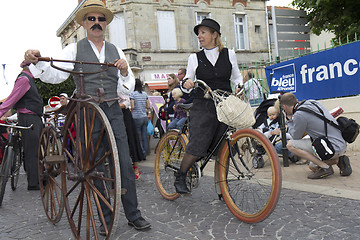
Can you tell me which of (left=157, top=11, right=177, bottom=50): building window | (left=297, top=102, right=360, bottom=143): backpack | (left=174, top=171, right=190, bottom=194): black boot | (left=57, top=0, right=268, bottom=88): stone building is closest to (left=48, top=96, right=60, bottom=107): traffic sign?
(left=174, top=171, right=190, bottom=194): black boot

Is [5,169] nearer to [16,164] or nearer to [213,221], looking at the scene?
[16,164]

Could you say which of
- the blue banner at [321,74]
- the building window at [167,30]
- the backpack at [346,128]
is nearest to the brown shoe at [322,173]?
the backpack at [346,128]

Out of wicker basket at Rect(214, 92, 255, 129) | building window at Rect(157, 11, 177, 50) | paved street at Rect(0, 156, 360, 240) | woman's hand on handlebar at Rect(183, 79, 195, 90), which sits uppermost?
building window at Rect(157, 11, 177, 50)

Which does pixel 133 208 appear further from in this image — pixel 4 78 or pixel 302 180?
pixel 4 78

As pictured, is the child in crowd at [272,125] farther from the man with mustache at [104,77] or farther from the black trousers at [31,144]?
the black trousers at [31,144]

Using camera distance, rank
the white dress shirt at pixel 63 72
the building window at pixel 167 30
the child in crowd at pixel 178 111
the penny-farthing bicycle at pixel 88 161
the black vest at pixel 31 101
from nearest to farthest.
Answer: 1. the penny-farthing bicycle at pixel 88 161
2. the white dress shirt at pixel 63 72
3. the black vest at pixel 31 101
4. the child in crowd at pixel 178 111
5. the building window at pixel 167 30

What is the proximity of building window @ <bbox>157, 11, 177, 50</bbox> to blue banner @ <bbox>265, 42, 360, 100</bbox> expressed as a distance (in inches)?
598

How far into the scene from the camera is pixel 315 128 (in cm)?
491

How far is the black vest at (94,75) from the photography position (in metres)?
3.26

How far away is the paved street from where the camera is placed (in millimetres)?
3012

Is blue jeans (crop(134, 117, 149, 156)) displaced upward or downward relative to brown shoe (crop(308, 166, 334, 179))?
upward

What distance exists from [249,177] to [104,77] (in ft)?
5.25

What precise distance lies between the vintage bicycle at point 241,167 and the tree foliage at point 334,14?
9.16 m

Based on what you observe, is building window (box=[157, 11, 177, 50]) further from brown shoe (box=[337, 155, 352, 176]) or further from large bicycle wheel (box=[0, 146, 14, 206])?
brown shoe (box=[337, 155, 352, 176])
